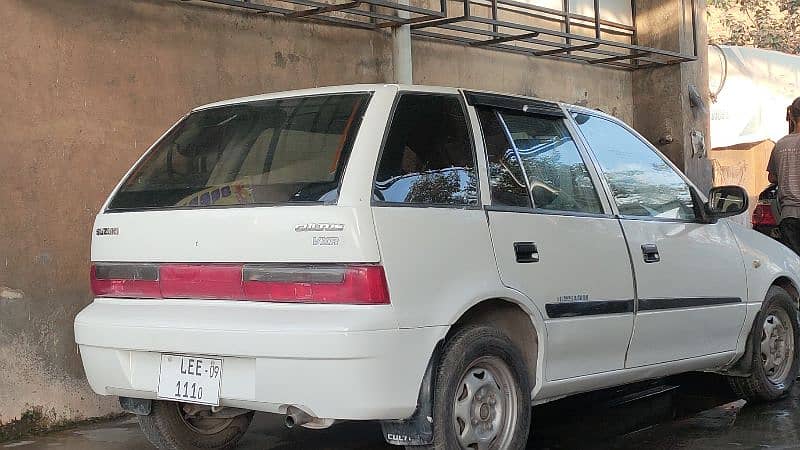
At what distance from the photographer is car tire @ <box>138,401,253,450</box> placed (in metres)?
4.68

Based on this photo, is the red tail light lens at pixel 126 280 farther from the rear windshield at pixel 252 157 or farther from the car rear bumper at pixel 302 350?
the rear windshield at pixel 252 157

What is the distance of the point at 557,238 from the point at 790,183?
348 centimetres

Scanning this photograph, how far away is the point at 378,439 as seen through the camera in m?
5.37

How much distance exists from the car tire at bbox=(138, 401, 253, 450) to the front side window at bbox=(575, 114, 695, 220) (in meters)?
2.19

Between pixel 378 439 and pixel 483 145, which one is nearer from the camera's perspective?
pixel 483 145

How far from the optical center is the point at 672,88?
11555 mm

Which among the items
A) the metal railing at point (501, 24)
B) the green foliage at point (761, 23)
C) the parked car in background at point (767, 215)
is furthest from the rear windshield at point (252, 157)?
the green foliage at point (761, 23)

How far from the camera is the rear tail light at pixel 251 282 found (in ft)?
12.4

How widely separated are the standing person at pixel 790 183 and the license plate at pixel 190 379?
4.96m

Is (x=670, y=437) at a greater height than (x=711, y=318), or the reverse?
(x=711, y=318)

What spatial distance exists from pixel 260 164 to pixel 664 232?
2260 mm

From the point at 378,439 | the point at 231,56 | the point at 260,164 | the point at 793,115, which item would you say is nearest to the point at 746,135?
the point at 793,115

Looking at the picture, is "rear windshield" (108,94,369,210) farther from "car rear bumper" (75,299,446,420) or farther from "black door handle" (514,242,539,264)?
"black door handle" (514,242,539,264)

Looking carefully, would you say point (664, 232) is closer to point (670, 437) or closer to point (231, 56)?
point (670, 437)
